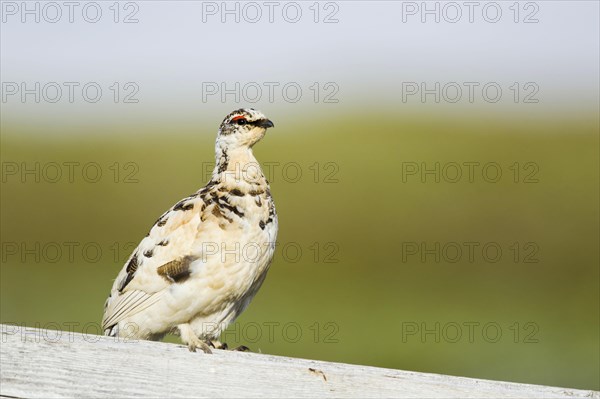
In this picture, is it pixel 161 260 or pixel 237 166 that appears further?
pixel 237 166

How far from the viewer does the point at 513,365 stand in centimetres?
1166

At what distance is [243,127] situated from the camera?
21.4ft

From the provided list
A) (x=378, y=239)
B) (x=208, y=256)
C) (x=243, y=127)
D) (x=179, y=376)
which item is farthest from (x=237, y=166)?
(x=378, y=239)

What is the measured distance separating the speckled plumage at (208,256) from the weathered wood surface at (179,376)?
1.92 m

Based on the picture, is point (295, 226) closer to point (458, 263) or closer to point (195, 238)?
point (458, 263)

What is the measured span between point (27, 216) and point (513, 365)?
10.9 metres

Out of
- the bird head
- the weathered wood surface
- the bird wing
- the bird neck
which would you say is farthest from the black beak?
the weathered wood surface

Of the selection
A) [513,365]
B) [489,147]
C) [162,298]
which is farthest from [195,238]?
[489,147]

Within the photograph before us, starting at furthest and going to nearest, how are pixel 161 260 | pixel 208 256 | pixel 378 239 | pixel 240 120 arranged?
pixel 378 239 < pixel 240 120 < pixel 161 260 < pixel 208 256

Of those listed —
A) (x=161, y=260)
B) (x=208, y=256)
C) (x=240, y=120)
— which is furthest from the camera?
(x=240, y=120)

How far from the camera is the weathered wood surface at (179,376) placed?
12.8ft

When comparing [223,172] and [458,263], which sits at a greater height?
[458,263]

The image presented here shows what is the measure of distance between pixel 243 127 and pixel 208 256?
0.97 metres

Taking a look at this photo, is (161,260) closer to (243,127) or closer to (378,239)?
(243,127)
